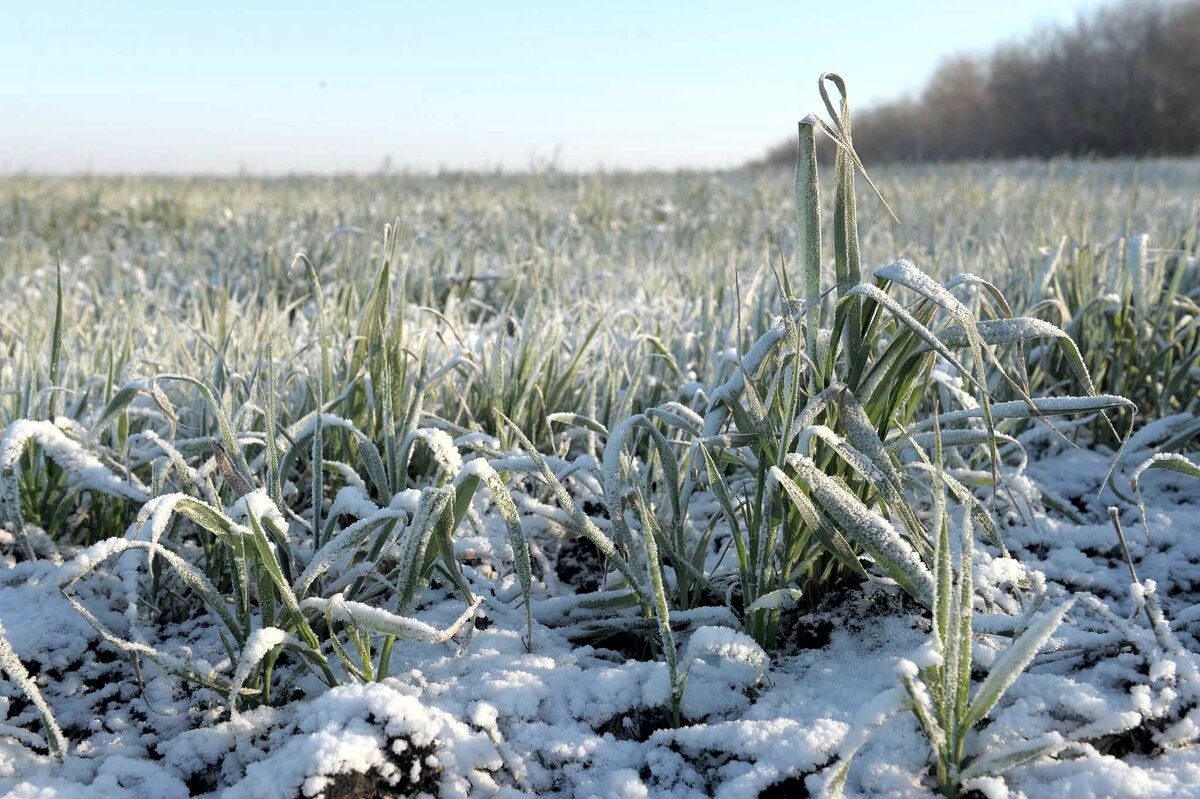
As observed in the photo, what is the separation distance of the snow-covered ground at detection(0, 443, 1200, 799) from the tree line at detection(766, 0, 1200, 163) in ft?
63.1

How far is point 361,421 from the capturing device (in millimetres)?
1455

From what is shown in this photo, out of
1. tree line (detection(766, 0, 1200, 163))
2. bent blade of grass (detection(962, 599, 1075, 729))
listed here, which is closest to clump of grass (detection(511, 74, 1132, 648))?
bent blade of grass (detection(962, 599, 1075, 729))

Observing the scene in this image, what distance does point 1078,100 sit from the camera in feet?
68.9

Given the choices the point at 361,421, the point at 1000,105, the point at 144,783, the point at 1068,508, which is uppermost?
the point at 1000,105

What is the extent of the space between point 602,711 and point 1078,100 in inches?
954

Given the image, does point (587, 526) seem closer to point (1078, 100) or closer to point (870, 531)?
point (870, 531)

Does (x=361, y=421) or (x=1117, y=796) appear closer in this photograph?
(x=1117, y=796)

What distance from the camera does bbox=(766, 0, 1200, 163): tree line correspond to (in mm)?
20094

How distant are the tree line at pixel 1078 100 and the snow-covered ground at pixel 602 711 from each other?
63.1 ft

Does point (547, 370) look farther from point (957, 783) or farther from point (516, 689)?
point (957, 783)

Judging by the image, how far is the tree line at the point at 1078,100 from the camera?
2009cm

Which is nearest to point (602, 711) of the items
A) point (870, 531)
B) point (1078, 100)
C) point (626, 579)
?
point (626, 579)

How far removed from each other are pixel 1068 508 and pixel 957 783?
73 centimetres

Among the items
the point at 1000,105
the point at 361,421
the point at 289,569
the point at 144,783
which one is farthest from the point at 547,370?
the point at 1000,105
